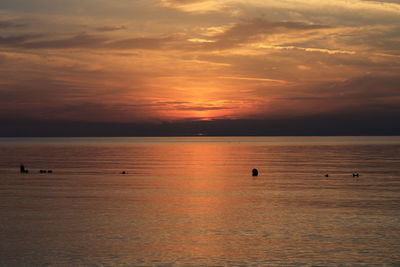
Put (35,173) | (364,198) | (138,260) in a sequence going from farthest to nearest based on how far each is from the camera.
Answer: (35,173)
(364,198)
(138,260)

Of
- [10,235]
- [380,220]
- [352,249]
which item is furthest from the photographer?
[380,220]

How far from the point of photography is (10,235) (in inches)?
1153

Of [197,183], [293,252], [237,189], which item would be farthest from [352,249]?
[197,183]

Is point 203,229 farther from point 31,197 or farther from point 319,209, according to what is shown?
point 31,197

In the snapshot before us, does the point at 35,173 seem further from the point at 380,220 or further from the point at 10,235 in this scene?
the point at 380,220

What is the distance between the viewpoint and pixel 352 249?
26047 millimetres

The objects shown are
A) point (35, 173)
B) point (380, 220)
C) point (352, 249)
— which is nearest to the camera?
point (352, 249)

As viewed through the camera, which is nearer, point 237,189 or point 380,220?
point 380,220

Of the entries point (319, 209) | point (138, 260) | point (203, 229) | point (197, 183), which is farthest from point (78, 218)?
point (197, 183)

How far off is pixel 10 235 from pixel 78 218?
617cm

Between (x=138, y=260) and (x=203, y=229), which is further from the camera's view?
(x=203, y=229)

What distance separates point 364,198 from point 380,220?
12056mm

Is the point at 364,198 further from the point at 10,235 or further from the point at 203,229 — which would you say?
the point at 10,235

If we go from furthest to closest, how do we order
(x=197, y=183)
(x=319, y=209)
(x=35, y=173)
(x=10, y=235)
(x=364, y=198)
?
(x=35, y=173), (x=197, y=183), (x=364, y=198), (x=319, y=209), (x=10, y=235)
